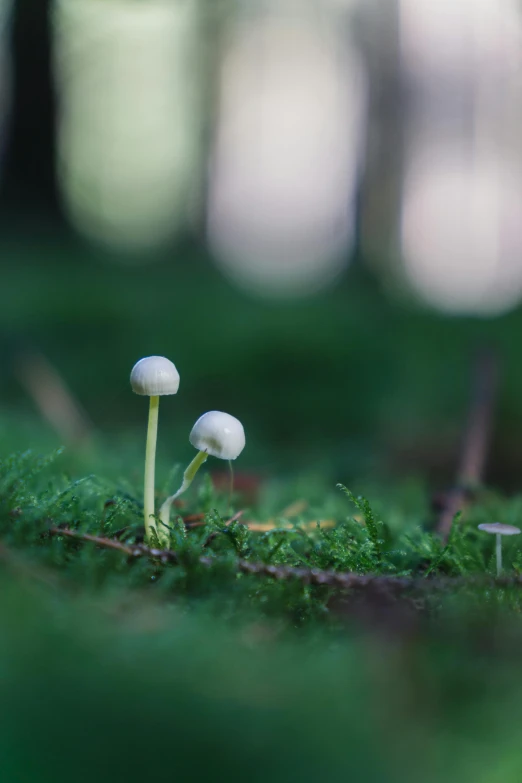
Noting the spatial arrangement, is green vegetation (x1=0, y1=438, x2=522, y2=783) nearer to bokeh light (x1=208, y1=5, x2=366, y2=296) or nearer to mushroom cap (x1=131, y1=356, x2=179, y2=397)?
mushroom cap (x1=131, y1=356, x2=179, y2=397)

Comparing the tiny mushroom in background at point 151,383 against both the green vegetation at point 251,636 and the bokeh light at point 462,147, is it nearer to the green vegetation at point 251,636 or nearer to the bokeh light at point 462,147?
the green vegetation at point 251,636

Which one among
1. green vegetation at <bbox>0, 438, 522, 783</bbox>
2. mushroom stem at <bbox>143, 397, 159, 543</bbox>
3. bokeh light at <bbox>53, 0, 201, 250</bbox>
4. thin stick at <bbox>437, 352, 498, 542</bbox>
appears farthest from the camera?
bokeh light at <bbox>53, 0, 201, 250</bbox>

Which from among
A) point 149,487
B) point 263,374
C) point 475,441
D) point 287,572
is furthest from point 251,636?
point 263,374

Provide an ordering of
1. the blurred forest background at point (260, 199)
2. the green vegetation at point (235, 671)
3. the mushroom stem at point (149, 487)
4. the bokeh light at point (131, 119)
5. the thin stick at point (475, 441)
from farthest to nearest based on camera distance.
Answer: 1. the bokeh light at point (131, 119)
2. the blurred forest background at point (260, 199)
3. the thin stick at point (475, 441)
4. the mushroom stem at point (149, 487)
5. the green vegetation at point (235, 671)

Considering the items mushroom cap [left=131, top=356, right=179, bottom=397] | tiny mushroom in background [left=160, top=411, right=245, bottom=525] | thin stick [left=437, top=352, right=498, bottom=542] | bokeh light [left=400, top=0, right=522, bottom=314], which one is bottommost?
thin stick [left=437, top=352, right=498, bottom=542]

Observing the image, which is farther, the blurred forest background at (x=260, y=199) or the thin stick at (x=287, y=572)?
the blurred forest background at (x=260, y=199)

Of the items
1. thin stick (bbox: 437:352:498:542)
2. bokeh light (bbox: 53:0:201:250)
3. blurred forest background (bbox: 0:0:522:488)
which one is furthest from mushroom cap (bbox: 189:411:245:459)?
bokeh light (bbox: 53:0:201:250)

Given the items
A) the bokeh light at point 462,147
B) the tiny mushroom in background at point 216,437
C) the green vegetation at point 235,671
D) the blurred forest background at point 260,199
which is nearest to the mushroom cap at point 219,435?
the tiny mushroom in background at point 216,437
